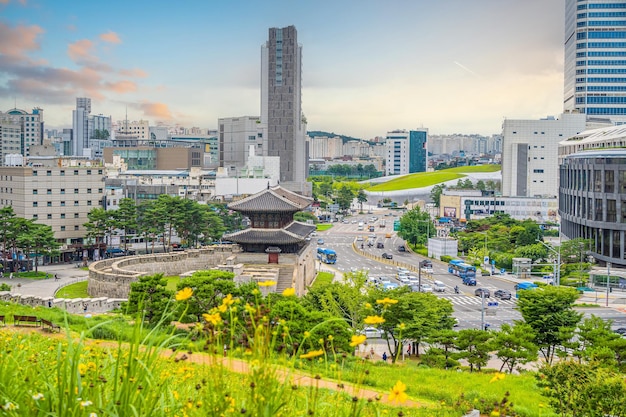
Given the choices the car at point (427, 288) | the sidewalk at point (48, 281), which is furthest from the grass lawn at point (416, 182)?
the sidewalk at point (48, 281)

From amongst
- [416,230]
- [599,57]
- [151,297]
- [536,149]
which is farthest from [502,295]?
[599,57]

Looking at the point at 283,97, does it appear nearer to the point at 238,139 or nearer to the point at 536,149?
the point at 238,139

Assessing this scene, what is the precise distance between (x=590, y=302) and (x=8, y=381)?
40.9 meters

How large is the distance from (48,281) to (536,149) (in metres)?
66.1

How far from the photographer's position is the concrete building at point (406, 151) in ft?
612

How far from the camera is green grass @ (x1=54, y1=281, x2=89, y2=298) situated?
39.9 meters

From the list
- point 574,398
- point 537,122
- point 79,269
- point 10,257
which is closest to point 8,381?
point 574,398

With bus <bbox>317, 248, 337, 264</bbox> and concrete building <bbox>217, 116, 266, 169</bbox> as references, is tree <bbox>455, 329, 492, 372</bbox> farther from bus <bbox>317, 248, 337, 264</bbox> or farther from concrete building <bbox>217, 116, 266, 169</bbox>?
concrete building <bbox>217, 116, 266, 169</bbox>

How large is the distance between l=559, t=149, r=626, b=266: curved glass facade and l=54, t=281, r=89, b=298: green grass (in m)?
37.2

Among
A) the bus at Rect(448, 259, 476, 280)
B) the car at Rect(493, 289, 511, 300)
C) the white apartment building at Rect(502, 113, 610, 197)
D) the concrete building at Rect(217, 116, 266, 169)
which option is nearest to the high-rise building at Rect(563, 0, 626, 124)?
the white apartment building at Rect(502, 113, 610, 197)

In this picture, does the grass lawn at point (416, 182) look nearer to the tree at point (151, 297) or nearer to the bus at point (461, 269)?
the bus at point (461, 269)

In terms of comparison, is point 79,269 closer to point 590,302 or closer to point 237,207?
point 237,207

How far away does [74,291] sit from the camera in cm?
4138

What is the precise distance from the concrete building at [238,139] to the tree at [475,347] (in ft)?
281
